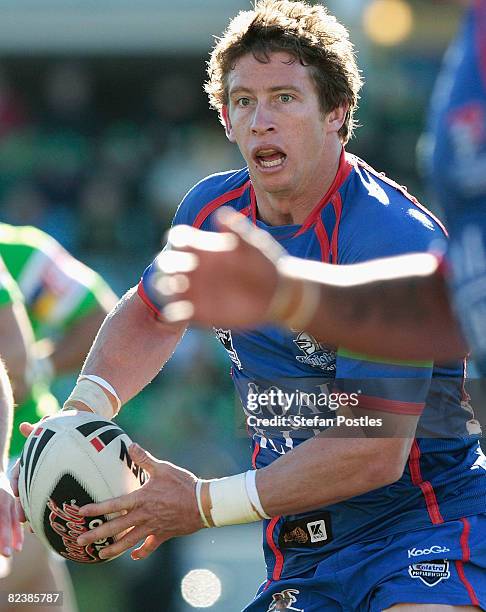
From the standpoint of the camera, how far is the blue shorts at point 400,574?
159 inches

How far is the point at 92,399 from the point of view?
14.8ft

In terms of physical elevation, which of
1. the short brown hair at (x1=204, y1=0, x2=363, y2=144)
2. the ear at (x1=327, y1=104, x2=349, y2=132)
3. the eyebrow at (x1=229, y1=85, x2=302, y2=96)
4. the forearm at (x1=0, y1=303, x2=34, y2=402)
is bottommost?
the forearm at (x1=0, y1=303, x2=34, y2=402)

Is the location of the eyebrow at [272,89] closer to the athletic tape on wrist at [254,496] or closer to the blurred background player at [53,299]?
the athletic tape on wrist at [254,496]

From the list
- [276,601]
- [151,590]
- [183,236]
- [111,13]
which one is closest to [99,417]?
[276,601]

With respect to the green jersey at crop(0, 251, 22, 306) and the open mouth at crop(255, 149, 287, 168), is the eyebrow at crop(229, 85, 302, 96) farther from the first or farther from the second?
the green jersey at crop(0, 251, 22, 306)

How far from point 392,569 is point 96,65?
13640 mm

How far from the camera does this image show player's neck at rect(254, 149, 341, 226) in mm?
4422

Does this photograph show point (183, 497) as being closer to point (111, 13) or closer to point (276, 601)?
point (276, 601)

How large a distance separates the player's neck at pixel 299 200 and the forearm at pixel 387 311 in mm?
1547

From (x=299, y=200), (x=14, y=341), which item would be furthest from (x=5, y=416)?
(x=299, y=200)

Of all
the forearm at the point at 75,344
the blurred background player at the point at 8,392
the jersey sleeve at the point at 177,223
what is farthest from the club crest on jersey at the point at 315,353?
the forearm at the point at 75,344

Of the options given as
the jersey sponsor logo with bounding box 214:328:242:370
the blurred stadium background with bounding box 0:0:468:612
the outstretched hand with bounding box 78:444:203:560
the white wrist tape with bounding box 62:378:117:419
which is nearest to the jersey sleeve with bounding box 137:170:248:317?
the jersey sponsor logo with bounding box 214:328:242:370

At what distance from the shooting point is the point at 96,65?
1684cm

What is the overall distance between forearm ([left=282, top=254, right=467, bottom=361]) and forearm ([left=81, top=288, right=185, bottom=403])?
1.96m
